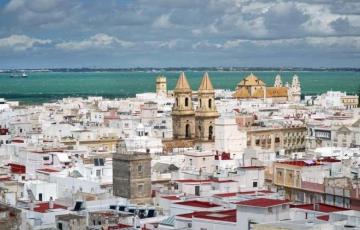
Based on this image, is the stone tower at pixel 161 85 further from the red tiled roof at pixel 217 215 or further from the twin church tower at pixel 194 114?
the red tiled roof at pixel 217 215

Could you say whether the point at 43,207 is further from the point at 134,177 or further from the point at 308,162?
the point at 308,162

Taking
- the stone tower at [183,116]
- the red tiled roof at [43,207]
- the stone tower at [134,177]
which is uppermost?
the stone tower at [183,116]

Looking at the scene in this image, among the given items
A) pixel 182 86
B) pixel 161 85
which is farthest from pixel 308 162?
pixel 161 85

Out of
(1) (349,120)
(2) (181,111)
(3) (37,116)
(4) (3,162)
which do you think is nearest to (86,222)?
(4) (3,162)

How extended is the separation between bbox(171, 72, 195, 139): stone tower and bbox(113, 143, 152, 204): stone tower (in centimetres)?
2986

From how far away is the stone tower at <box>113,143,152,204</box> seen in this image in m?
45.4

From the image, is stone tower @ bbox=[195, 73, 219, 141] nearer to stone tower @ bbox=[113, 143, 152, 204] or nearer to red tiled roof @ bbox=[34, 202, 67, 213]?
stone tower @ bbox=[113, 143, 152, 204]

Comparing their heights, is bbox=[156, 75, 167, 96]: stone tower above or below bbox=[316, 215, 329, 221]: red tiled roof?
above

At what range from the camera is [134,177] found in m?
45.6

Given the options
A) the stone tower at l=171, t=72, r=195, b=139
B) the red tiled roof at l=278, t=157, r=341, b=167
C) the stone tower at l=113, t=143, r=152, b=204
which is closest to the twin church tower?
the stone tower at l=171, t=72, r=195, b=139

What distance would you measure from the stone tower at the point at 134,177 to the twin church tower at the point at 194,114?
2853 cm

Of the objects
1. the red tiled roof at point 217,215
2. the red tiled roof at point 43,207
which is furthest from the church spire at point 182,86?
the red tiled roof at point 217,215

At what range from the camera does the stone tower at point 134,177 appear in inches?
1788

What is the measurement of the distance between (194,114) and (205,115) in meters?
2.07
